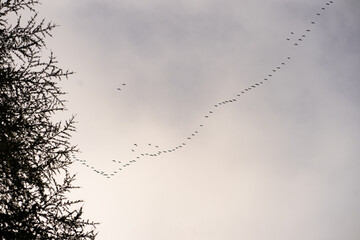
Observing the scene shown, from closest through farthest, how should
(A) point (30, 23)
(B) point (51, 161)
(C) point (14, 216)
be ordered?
(C) point (14, 216)
(B) point (51, 161)
(A) point (30, 23)

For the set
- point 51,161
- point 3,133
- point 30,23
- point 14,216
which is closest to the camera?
point 14,216

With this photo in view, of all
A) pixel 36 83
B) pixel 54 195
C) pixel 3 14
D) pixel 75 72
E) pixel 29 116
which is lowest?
pixel 54 195

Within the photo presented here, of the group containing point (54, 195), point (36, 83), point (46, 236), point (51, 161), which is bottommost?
point (46, 236)

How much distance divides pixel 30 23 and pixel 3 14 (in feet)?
1.57

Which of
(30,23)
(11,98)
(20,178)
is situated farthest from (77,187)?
(30,23)

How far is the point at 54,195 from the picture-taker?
6180mm

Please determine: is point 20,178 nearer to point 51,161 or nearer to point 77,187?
point 51,161

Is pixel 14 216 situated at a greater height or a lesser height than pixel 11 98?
lesser

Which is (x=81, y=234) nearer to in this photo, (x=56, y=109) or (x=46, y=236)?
(x=46, y=236)

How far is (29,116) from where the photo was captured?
21.1 ft

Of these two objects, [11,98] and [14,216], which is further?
[11,98]

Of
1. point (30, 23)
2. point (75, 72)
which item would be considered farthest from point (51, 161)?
point (30, 23)

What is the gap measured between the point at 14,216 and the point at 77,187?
1.20m

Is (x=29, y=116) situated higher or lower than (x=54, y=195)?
higher
